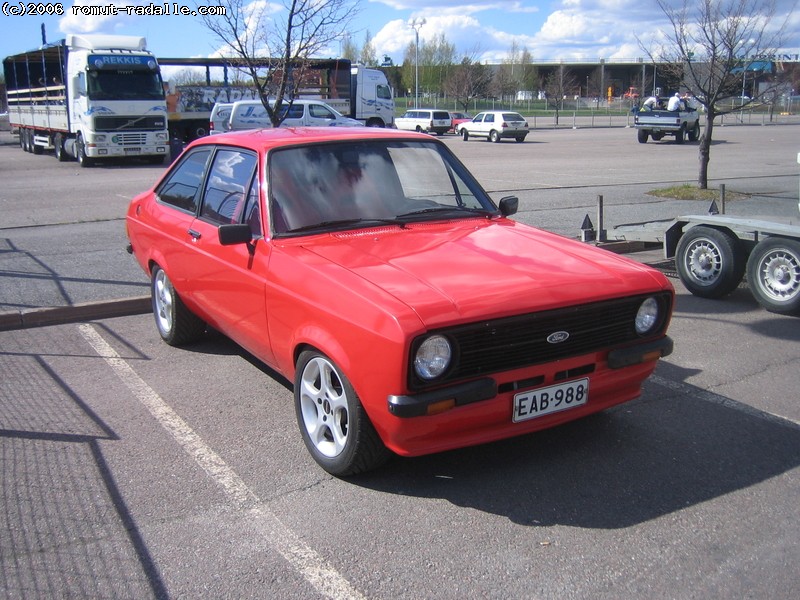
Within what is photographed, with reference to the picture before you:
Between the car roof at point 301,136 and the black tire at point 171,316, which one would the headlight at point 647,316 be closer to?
the car roof at point 301,136

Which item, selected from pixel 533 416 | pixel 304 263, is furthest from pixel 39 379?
pixel 533 416

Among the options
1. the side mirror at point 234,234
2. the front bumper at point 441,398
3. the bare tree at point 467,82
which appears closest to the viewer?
the front bumper at point 441,398

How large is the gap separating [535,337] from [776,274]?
4332mm

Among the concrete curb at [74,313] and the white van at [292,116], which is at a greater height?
the white van at [292,116]

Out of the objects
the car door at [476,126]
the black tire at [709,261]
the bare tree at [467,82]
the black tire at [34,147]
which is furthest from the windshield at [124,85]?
the bare tree at [467,82]

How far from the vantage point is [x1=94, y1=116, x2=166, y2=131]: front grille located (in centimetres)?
2338

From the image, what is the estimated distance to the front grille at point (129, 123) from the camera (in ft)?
76.7

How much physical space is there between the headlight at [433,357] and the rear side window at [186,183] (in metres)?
2.69

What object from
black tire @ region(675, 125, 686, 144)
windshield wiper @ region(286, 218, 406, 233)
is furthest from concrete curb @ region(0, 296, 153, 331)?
black tire @ region(675, 125, 686, 144)

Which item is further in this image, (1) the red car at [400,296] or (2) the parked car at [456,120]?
(2) the parked car at [456,120]

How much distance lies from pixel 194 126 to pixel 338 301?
31680 millimetres

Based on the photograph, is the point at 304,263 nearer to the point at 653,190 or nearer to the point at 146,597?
the point at 146,597

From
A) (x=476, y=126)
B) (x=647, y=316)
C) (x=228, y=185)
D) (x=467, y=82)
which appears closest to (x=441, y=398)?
(x=647, y=316)

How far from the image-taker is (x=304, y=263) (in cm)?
410
